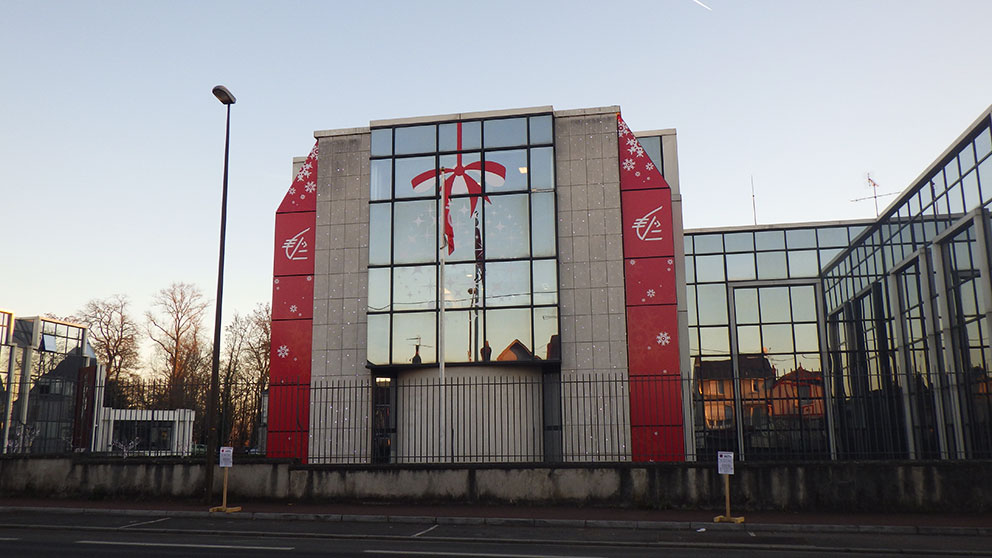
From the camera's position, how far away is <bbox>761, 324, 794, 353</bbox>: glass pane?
39.8 meters

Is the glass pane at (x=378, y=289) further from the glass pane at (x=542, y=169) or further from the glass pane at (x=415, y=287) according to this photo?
the glass pane at (x=542, y=169)

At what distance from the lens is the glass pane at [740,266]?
41.8 metres

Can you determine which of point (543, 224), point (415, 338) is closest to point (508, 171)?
point (543, 224)

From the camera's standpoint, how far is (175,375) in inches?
2298

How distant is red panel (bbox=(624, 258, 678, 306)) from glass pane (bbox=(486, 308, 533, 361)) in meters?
3.69

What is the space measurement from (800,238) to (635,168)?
18.6 meters

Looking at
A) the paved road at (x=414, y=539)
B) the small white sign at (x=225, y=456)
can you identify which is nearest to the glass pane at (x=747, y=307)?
the paved road at (x=414, y=539)

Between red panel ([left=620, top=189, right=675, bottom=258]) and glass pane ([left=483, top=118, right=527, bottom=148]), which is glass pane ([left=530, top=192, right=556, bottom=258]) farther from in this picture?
red panel ([left=620, top=189, right=675, bottom=258])

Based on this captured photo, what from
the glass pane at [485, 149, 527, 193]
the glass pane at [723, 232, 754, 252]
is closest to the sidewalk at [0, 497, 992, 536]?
the glass pane at [485, 149, 527, 193]

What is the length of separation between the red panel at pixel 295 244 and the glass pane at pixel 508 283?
6902mm

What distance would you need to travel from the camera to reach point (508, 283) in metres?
26.4

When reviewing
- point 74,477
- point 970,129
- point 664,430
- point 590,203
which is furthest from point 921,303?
point 74,477

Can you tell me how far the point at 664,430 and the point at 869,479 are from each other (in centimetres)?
888

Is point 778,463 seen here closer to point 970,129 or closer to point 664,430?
point 664,430
